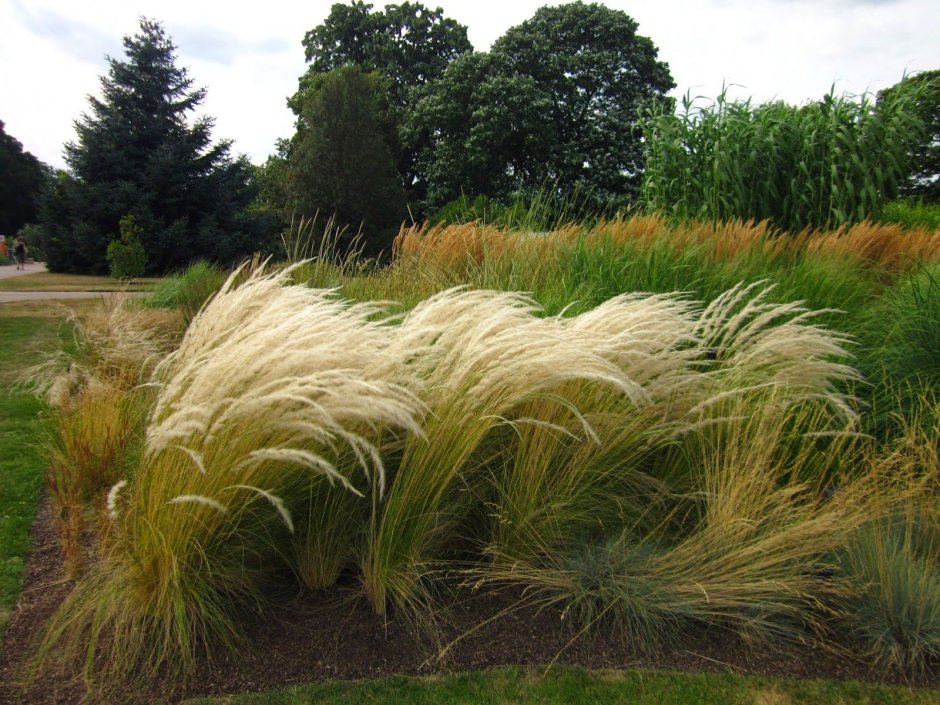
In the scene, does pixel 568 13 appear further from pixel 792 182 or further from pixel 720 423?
pixel 720 423

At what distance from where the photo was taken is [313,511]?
9.98 feet

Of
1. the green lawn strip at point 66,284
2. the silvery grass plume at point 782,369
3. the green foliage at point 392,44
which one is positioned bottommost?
the green lawn strip at point 66,284

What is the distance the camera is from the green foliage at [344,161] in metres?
28.2

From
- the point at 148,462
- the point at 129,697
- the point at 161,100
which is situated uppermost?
the point at 161,100

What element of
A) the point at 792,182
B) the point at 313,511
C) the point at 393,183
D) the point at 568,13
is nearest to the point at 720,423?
the point at 313,511

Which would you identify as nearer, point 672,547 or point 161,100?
point 672,547

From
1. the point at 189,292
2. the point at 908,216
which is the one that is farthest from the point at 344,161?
the point at 908,216

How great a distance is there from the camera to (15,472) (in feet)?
15.9

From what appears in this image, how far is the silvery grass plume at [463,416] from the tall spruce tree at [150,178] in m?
21.9

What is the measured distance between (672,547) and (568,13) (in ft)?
105

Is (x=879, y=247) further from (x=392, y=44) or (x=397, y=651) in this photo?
(x=392, y=44)

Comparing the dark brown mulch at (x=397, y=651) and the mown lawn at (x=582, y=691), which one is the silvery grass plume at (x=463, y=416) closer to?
the dark brown mulch at (x=397, y=651)

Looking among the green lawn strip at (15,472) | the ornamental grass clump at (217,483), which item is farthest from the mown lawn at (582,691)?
the green lawn strip at (15,472)

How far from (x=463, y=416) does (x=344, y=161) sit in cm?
2678
